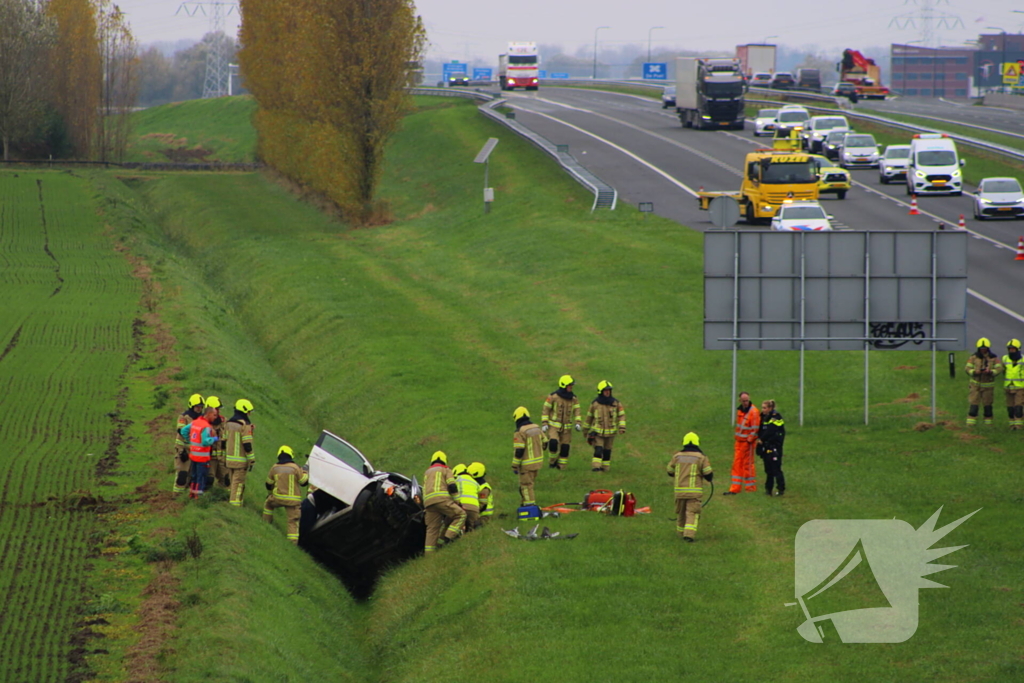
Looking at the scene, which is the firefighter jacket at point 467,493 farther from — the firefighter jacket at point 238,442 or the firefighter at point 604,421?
the firefighter at point 604,421

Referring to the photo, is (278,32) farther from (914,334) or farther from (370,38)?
(914,334)

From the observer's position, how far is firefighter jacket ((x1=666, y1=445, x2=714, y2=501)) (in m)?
17.5

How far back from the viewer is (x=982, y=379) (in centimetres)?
2384

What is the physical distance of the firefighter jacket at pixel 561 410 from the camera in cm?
2228

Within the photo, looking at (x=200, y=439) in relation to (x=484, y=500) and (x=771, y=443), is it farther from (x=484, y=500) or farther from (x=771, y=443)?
(x=771, y=443)

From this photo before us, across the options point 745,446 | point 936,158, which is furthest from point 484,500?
point 936,158

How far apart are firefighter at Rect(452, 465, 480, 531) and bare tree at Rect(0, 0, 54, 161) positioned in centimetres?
7381

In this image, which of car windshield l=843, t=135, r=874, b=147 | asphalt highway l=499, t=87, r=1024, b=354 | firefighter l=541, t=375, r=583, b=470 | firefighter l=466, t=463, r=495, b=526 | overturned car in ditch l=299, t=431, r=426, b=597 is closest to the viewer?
overturned car in ditch l=299, t=431, r=426, b=597

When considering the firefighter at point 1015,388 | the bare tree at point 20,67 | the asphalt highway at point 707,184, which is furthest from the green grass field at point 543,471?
the bare tree at point 20,67

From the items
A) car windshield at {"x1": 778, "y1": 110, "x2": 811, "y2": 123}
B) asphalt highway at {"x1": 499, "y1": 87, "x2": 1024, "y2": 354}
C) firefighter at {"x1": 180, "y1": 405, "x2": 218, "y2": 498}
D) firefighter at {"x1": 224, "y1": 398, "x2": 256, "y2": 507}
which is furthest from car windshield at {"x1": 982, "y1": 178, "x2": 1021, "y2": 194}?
firefighter at {"x1": 180, "y1": 405, "x2": 218, "y2": 498}

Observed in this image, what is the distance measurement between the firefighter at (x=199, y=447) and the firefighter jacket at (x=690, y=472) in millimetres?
7919

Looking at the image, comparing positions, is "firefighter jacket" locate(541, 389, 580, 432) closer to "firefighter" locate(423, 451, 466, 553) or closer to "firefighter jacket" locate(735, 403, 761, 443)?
"firefighter jacket" locate(735, 403, 761, 443)

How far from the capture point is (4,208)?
6188cm

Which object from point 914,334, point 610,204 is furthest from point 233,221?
point 914,334
